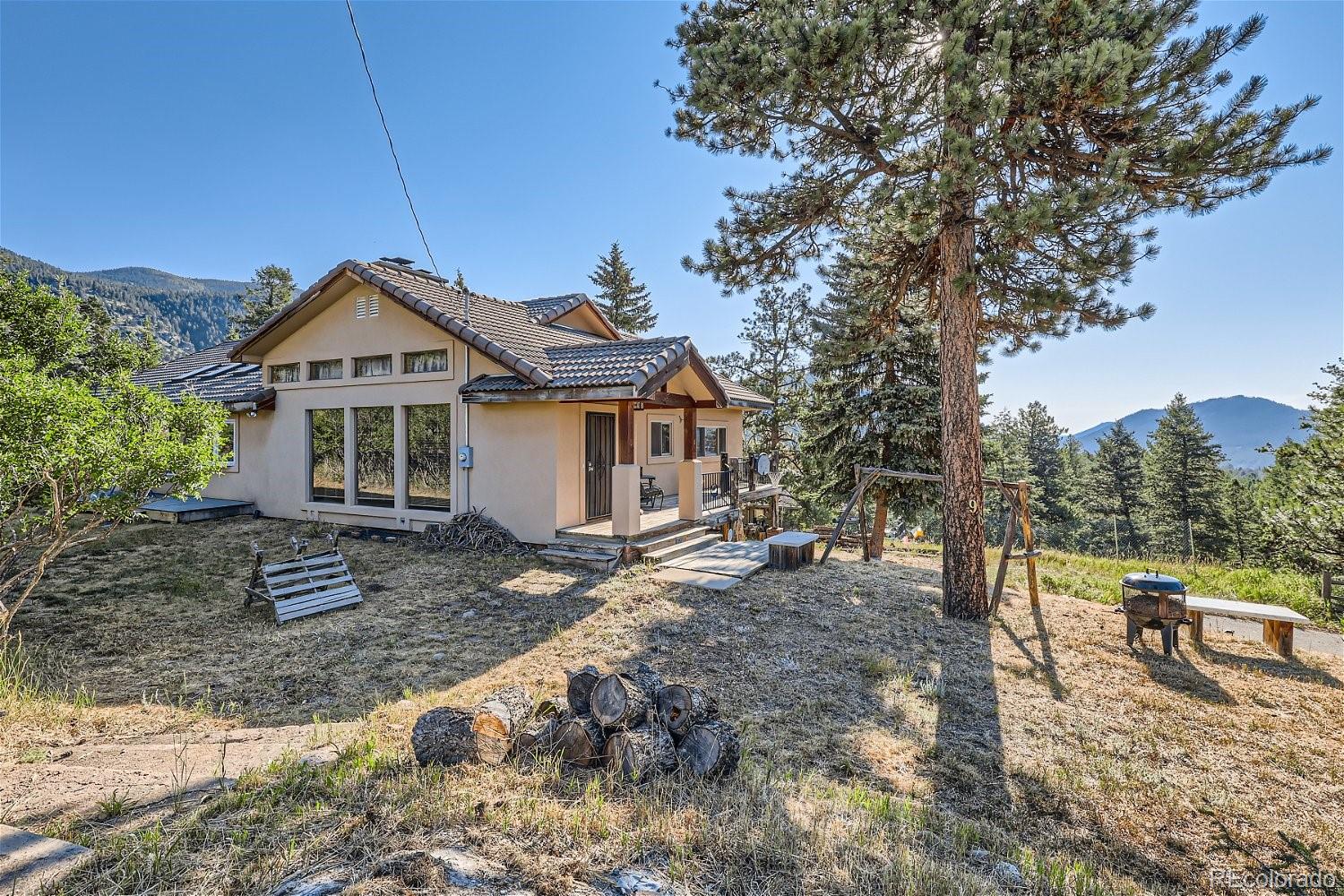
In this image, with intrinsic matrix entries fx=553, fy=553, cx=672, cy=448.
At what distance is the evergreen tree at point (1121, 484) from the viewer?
34.3 m

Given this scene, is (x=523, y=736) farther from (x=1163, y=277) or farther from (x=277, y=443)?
(x=277, y=443)

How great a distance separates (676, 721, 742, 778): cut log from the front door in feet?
26.4

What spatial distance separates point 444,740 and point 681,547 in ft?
24.6

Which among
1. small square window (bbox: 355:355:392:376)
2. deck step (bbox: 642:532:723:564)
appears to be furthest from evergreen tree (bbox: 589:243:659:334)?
deck step (bbox: 642:532:723:564)

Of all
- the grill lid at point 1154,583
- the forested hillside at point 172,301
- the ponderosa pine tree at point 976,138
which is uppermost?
the forested hillside at point 172,301

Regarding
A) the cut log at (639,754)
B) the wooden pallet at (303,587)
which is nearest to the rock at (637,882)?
the cut log at (639,754)

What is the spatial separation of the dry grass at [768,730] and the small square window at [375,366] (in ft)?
15.1

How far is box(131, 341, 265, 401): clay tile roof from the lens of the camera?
14062mm

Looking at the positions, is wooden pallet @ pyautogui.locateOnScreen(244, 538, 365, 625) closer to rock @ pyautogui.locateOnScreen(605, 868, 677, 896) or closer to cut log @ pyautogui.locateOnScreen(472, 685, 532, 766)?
Answer: cut log @ pyautogui.locateOnScreen(472, 685, 532, 766)

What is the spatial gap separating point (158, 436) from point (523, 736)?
5.25 metres

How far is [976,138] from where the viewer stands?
263 inches

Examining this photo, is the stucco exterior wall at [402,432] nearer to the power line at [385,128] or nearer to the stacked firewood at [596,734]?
the power line at [385,128]

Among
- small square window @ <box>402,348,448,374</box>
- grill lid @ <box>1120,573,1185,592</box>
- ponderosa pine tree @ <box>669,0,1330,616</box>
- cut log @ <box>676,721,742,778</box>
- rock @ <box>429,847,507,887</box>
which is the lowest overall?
cut log @ <box>676,721,742,778</box>

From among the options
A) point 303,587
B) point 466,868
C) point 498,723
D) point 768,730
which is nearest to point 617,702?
point 498,723
